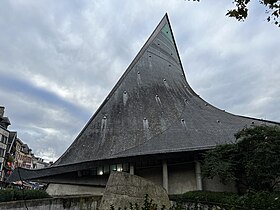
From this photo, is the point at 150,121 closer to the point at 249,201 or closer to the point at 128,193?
the point at 128,193

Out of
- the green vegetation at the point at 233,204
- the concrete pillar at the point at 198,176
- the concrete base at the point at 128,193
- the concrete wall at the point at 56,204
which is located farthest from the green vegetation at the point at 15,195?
the concrete pillar at the point at 198,176

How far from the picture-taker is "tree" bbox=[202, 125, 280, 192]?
569 inches

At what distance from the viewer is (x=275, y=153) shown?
14.4 m

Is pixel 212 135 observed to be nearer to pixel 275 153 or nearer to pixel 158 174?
pixel 158 174

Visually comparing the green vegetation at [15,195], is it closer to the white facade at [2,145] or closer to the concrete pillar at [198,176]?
the concrete pillar at [198,176]

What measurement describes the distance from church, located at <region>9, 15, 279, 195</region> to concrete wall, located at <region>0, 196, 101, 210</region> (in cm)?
1132

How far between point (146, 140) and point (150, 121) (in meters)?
3.23

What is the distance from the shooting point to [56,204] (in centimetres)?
894

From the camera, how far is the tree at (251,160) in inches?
569

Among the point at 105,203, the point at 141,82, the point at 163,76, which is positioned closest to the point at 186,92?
the point at 163,76

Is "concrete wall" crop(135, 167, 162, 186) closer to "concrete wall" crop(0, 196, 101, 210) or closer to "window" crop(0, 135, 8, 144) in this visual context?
"concrete wall" crop(0, 196, 101, 210)

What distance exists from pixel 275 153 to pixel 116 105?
59.5 ft

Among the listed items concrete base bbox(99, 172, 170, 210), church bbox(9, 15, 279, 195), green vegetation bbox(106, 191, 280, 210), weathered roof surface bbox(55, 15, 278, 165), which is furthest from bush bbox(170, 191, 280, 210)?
weathered roof surface bbox(55, 15, 278, 165)

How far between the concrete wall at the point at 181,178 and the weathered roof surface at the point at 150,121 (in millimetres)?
2472
